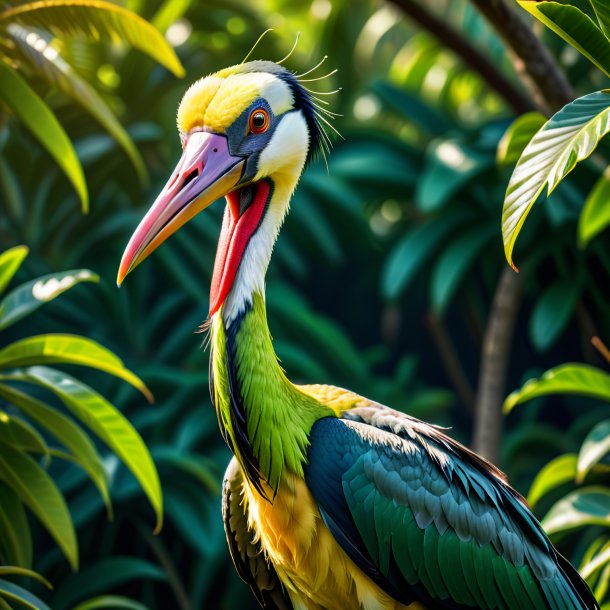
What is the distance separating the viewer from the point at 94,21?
4.21 meters

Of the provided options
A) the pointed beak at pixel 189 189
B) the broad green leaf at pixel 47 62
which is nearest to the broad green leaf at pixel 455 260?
the broad green leaf at pixel 47 62

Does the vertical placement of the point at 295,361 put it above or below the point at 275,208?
below

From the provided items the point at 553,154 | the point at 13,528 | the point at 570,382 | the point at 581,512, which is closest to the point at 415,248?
the point at 570,382

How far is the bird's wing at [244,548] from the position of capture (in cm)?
345

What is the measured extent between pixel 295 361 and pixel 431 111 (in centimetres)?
196

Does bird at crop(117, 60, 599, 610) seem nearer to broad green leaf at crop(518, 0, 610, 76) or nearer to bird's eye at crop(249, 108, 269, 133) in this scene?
bird's eye at crop(249, 108, 269, 133)

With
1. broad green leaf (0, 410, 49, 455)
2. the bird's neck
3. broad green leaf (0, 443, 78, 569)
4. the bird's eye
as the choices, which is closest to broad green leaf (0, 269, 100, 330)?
broad green leaf (0, 410, 49, 455)

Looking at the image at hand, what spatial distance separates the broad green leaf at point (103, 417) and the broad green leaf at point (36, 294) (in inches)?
8.5

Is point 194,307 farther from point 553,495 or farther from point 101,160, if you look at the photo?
point 553,495

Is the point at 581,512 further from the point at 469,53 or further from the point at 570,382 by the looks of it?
the point at 469,53

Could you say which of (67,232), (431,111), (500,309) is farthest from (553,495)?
(67,232)

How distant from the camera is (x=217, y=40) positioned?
7172 mm

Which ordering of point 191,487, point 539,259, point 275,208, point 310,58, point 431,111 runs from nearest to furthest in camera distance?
point 275,208 < point 191,487 < point 539,259 < point 431,111 < point 310,58

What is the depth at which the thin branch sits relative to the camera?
5434mm
